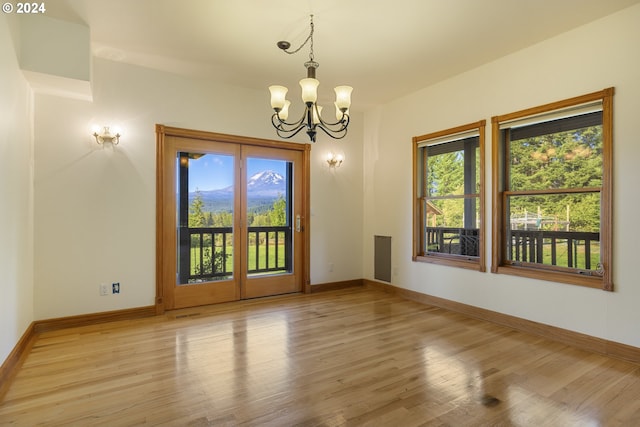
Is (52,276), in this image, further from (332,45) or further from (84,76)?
(332,45)

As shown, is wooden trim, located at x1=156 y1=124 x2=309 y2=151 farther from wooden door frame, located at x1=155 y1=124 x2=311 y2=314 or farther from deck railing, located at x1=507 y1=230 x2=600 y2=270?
deck railing, located at x1=507 y1=230 x2=600 y2=270

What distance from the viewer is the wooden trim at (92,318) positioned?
3.47 m

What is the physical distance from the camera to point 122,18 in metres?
3.02

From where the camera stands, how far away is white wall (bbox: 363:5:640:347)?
2.88 meters

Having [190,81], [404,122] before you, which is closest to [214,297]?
[190,81]

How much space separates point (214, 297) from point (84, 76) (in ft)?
9.45

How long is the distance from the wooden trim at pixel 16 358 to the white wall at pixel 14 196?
64 mm

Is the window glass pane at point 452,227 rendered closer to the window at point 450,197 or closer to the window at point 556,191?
the window at point 450,197

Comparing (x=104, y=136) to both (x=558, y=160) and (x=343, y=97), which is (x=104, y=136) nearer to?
(x=343, y=97)

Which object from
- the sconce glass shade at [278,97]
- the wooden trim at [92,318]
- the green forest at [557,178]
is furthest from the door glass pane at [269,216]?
the green forest at [557,178]

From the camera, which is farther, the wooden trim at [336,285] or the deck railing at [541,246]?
the wooden trim at [336,285]

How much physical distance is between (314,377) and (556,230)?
286 centimetres

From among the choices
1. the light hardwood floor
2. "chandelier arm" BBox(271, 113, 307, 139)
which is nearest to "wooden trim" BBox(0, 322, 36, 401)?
the light hardwood floor

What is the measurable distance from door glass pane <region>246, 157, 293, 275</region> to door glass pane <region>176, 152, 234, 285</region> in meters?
0.30
